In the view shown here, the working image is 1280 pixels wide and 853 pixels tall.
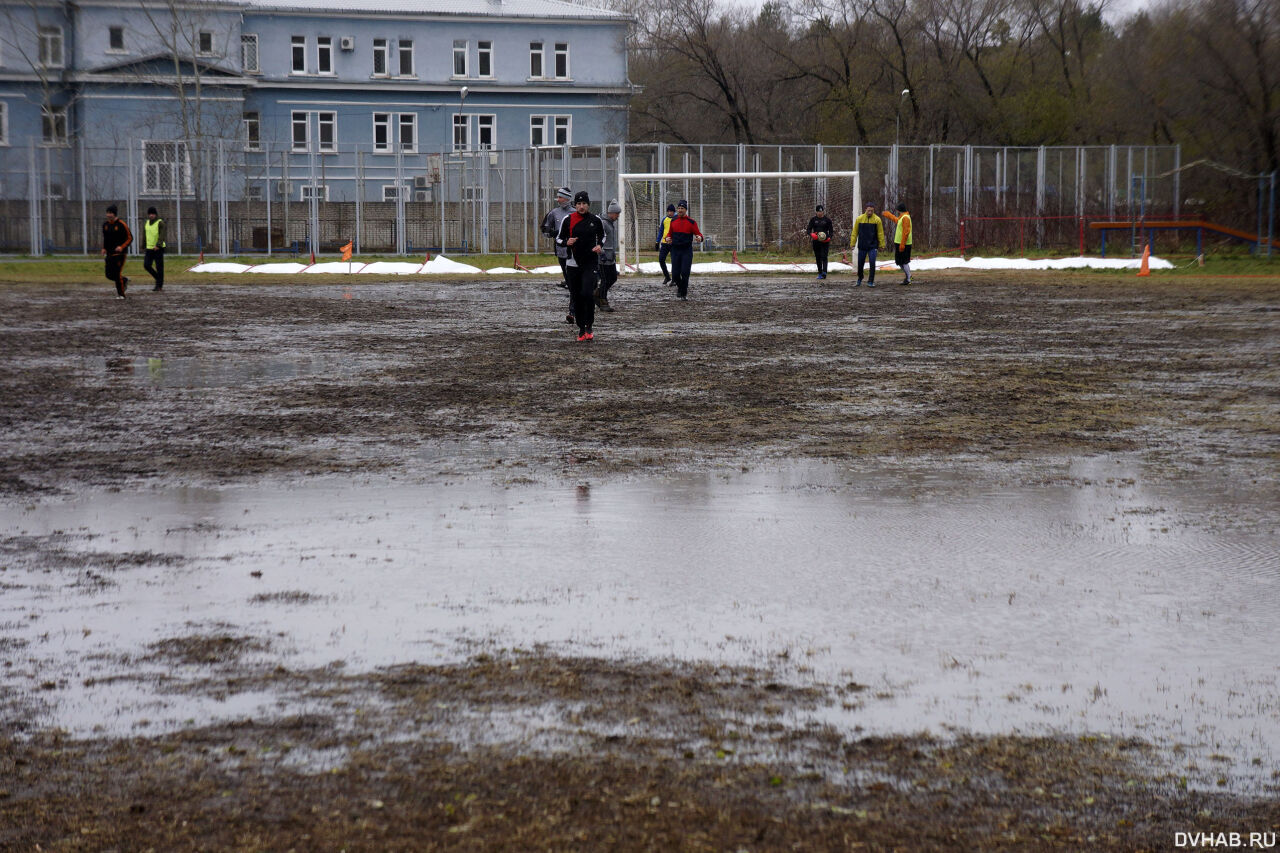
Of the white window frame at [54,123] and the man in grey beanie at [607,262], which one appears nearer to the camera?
the man in grey beanie at [607,262]

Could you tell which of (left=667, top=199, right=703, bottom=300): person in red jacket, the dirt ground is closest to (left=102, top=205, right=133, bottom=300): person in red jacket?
the dirt ground

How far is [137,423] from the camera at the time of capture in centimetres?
1138

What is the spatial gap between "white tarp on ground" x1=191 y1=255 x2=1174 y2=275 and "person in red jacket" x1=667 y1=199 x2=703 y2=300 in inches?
390

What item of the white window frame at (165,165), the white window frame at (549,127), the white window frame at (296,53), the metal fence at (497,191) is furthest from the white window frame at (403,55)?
the white window frame at (165,165)

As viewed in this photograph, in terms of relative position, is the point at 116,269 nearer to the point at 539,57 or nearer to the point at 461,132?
the point at 461,132

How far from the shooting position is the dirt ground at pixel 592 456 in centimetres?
385

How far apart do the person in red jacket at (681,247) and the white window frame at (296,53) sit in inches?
1623

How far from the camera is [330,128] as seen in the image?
6519 cm

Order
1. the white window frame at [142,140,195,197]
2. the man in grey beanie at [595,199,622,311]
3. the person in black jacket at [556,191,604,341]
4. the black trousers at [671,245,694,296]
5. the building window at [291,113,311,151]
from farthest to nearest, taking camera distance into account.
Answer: the building window at [291,113,311,151], the white window frame at [142,140,195,197], the black trousers at [671,245,694,296], the man in grey beanie at [595,199,622,311], the person in black jacket at [556,191,604,341]

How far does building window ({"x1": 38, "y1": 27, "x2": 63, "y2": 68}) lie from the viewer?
5916cm

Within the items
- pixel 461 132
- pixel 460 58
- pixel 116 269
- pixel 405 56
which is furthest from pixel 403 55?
pixel 116 269

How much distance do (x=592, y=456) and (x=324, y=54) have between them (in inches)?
2323

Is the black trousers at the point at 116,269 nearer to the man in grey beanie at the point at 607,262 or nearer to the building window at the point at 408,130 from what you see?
the man in grey beanie at the point at 607,262

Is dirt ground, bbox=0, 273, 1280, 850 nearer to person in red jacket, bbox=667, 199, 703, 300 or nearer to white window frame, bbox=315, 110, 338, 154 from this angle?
person in red jacket, bbox=667, 199, 703, 300
